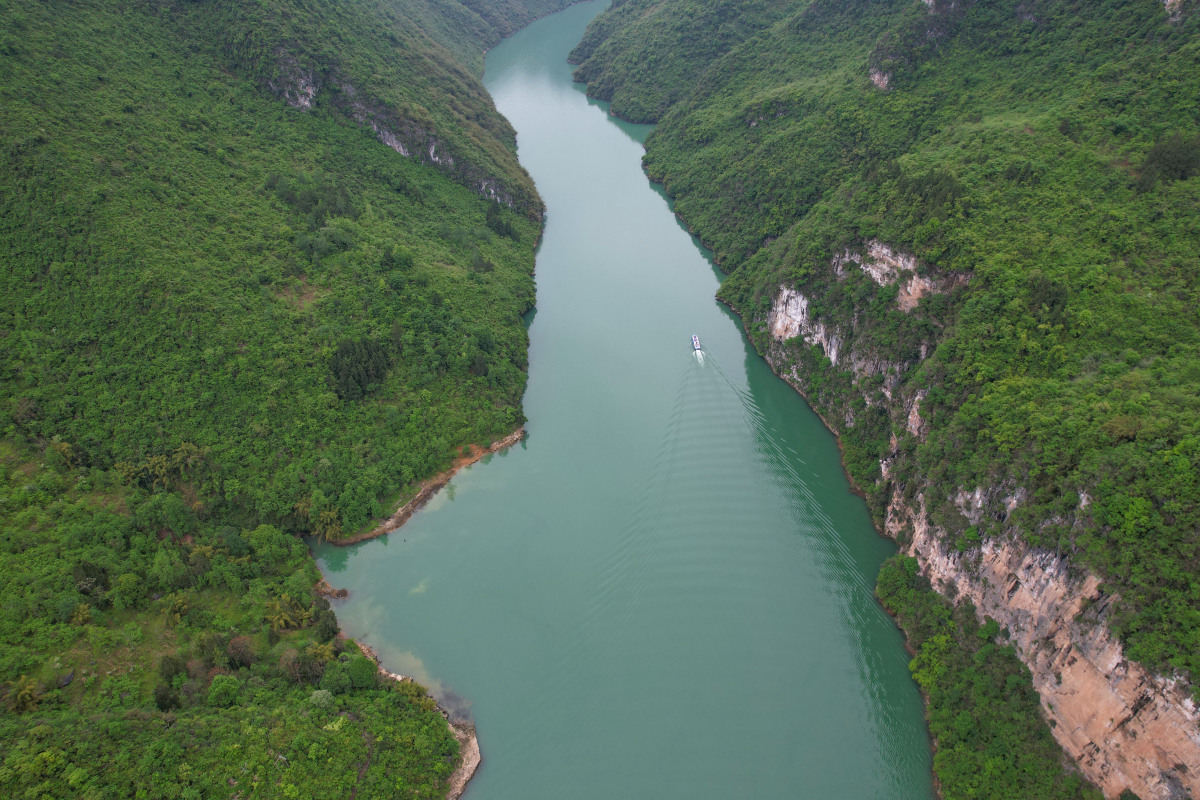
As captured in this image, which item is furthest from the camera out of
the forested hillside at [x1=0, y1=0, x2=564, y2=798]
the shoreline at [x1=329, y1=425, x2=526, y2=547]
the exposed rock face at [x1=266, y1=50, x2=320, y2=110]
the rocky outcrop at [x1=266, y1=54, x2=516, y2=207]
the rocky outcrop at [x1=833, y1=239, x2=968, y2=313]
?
the rocky outcrop at [x1=266, y1=54, x2=516, y2=207]

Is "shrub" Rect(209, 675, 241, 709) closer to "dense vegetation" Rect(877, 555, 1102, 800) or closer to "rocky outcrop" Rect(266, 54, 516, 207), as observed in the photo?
"dense vegetation" Rect(877, 555, 1102, 800)

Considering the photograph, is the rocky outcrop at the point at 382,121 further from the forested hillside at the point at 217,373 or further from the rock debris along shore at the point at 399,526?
the rock debris along shore at the point at 399,526

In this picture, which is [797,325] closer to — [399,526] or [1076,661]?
[1076,661]

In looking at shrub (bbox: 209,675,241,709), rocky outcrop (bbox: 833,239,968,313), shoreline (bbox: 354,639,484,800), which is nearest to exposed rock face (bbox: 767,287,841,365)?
rocky outcrop (bbox: 833,239,968,313)

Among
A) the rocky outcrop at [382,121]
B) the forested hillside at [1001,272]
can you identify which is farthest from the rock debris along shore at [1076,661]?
the rocky outcrop at [382,121]

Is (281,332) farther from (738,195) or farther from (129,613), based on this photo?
(738,195)

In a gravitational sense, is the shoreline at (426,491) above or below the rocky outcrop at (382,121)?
below

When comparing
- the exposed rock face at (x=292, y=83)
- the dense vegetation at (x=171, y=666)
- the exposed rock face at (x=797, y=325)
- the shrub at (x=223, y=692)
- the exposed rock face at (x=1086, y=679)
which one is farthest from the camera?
the exposed rock face at (x=292, y=83)

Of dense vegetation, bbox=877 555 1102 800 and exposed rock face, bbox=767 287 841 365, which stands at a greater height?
exposed rock face, bbox=767 287 841 365

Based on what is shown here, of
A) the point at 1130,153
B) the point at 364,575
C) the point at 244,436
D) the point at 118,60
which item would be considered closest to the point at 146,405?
the point at 244,436
